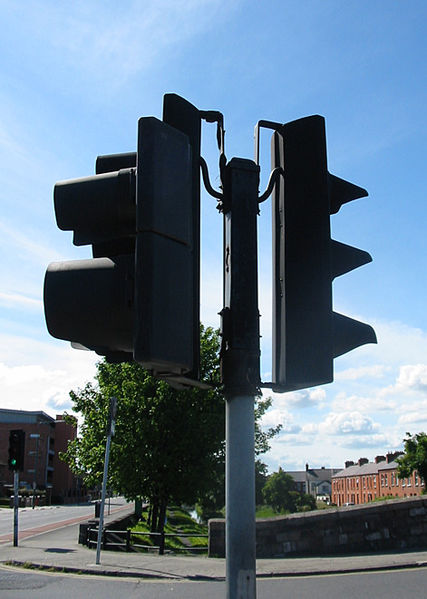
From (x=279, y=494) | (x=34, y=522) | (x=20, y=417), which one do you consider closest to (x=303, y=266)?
(x=34, y=522)

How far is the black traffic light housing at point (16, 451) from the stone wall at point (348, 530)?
9654 mm

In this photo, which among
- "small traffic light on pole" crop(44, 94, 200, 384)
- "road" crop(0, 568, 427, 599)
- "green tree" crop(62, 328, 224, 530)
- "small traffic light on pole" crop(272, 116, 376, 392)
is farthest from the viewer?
"green tree" crop(62, 328, 224, 530)

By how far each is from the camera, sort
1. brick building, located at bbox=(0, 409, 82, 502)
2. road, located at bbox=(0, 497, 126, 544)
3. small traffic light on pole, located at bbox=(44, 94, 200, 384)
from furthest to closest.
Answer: brick building, located at bbox=(0, 409, 82, 502) → road, located at bbox=(0, 497, 126, 544) → small traffic light on pole, located at bbox=(44, 94, 200, 384)

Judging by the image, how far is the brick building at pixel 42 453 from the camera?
107425 millimetres

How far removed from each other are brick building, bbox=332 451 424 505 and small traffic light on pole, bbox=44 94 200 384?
331ft

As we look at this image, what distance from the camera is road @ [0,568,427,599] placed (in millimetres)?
9445

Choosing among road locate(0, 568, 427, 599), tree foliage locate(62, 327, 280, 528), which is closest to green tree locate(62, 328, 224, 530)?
tree foliage locate(62, 327, 280, 528)

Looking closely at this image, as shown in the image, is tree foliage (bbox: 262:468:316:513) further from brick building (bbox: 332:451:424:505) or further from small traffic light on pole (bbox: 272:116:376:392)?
small traffic light on pole (bbox: 272:116:376:392)

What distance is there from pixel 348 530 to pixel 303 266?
12.7 m

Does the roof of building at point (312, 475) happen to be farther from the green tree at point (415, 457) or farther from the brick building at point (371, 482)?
the green tree at point (415, 457)

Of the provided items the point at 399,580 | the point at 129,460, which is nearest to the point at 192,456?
the point at 129,460

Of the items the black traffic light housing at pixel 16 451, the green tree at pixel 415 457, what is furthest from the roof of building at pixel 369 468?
the black traffic light housing at pixel 16 451

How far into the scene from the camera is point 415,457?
6825 centimetres

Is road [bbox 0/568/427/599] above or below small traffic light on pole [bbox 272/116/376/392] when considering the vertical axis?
below
